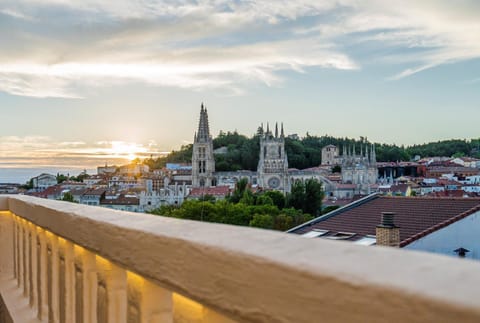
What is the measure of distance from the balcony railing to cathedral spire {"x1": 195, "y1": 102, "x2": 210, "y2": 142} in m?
131

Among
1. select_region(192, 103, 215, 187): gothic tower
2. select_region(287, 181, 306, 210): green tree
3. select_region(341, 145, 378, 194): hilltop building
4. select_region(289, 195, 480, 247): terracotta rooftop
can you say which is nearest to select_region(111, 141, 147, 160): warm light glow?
select_region(192, 103, 215, 187): gothic tower

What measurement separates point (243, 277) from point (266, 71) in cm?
10547

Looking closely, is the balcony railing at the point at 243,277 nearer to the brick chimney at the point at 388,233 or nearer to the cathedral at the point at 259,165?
the brick chimney at the point at 388,233

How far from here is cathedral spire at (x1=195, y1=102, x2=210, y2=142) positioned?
438 feet

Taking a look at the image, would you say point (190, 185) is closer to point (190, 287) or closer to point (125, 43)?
point (125, 43)

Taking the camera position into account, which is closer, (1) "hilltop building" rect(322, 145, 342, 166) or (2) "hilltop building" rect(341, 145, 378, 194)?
(2) "hilltop building" rect(341, 145, 378, 194)

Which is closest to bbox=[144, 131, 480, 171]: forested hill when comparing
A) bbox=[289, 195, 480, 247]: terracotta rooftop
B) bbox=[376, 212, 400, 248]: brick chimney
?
bbox=[289, 195, 480, 247]: terracotta rooftop

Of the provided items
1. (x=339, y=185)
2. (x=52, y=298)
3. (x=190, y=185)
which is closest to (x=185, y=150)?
(x=190, y=185)

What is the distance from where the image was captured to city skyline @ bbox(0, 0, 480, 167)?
4766 centimetres

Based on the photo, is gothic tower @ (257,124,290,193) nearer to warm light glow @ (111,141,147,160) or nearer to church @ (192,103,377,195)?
church @ (192,103,377,195)

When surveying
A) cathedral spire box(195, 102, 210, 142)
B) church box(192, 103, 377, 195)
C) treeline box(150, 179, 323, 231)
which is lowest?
treeline box(150, 179, 323, 231)

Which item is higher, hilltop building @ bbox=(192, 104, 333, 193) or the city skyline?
the city skyline

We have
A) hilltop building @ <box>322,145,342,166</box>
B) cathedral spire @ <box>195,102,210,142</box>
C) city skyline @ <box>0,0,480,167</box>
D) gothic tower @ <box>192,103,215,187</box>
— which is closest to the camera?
city skyline @ <box>0,0,480,167</box>

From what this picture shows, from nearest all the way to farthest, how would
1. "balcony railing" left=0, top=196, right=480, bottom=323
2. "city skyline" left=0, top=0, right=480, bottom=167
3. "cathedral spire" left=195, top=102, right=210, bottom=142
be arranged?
"balcony railing" left=0, top=196, right=480, bottom=323 → "city skyline" left=0, top=0, right=480, bottom=167 → "cathedral spire" left=195, top=102, right=210, bottom=142
